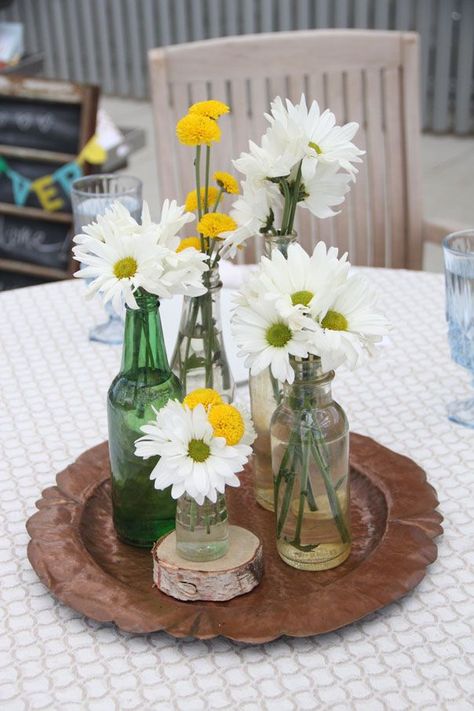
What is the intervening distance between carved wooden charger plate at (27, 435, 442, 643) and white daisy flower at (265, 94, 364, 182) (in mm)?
324

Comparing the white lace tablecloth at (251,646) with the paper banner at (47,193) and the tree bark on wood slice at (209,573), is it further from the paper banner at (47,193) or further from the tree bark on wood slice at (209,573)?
the paper banner at (47,193)

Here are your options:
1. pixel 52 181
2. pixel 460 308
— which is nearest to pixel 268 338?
pixel 460 308

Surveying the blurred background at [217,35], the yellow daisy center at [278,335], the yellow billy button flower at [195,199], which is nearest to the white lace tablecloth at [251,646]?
the yellow daisy center at [278,335]

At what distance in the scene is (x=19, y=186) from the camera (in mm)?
2533

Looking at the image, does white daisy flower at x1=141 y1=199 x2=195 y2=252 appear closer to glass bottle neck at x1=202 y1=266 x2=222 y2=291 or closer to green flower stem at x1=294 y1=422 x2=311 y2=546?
glass bottle neck at x1=202 y1=266 x2=222 y2=291

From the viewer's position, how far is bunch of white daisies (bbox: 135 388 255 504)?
2.67ft

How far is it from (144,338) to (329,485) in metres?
0.20

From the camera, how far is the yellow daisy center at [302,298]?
0.81 meters

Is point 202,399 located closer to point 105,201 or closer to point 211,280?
point 211,280

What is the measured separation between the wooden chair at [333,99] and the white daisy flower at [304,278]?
45.5 inches

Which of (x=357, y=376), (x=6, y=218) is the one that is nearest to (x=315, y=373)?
(x=357, y=376)

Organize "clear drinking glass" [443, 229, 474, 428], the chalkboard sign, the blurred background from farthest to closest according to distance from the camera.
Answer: the blurred background → the chalkboard sign → "clear drinking glass" [443, 229, 474, 428]

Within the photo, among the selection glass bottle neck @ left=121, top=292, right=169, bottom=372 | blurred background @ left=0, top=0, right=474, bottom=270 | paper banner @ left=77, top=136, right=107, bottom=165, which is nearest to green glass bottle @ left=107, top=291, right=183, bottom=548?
glass bottle neck @ left=121, top=292, right=169, bottom=372

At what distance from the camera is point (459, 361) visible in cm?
119
